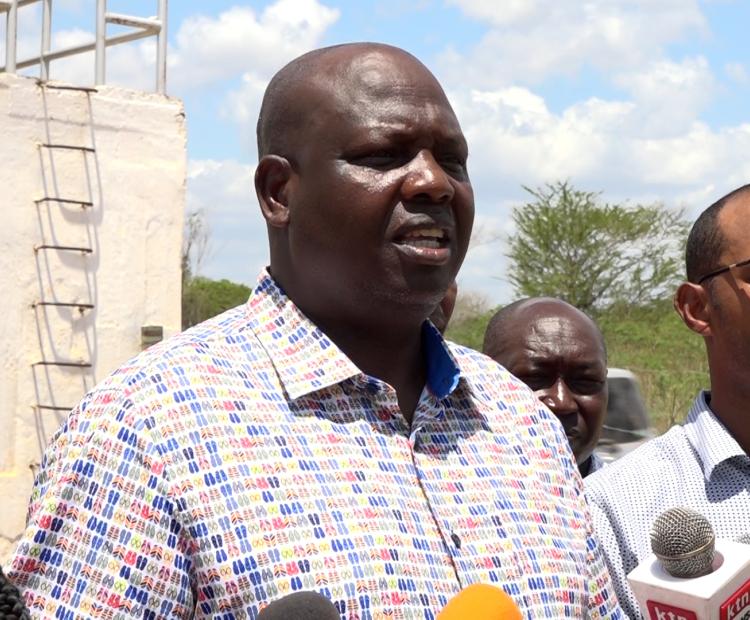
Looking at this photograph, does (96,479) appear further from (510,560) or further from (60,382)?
(60,382)

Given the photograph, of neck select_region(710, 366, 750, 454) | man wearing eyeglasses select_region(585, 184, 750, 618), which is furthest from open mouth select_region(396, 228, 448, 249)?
neck select_region(710, 366, 750, 454)

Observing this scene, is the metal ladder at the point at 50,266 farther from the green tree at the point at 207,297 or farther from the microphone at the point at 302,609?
the green tree at the point at 207,297

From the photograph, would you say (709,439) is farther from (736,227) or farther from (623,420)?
(623,420)

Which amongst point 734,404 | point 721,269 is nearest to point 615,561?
point 734,404

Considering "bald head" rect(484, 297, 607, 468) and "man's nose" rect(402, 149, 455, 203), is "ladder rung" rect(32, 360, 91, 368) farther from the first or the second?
"man's nose" rect(402, 149, 455, 203)

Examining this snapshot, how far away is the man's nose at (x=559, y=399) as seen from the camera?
152 inches

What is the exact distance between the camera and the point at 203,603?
1854 millimetres

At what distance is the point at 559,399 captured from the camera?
12.7 feet

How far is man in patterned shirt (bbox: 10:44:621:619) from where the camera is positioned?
184 cm

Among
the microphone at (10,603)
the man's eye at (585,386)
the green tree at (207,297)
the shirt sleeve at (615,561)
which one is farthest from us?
the green tree at (207,297)

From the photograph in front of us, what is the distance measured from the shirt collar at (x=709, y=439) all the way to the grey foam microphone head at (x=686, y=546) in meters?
0.59

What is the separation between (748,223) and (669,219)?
2515 centimetres

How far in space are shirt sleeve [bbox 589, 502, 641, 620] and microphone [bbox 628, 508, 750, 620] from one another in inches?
17.3

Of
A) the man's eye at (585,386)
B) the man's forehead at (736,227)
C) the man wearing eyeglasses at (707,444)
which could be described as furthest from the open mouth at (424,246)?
the man's eye at (585,386)
